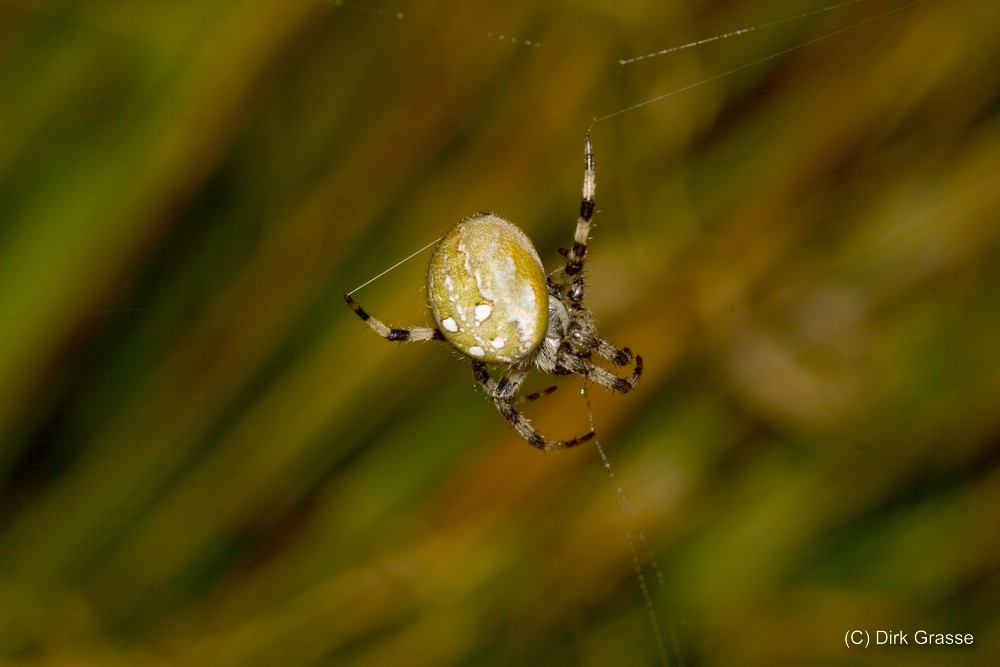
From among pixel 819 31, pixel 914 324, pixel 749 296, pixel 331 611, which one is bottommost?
pixel 331 611

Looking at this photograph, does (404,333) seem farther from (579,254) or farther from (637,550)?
(637,550)

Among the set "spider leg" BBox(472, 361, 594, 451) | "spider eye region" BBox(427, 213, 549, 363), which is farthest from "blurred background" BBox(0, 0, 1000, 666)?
"spider eye region" BBox(427, 213, 549, 363)

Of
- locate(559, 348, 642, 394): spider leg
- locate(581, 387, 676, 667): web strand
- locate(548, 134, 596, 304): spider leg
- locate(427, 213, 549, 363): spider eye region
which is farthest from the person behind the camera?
locate(581, 387, 676, 667): web strand

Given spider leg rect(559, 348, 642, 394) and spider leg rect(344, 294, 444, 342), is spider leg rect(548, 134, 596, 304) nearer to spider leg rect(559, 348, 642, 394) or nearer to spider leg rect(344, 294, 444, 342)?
spider leg rect(559, 348, 642, 394)

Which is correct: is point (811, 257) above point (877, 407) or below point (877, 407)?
above

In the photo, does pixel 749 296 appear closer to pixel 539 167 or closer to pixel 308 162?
pixel 539 167

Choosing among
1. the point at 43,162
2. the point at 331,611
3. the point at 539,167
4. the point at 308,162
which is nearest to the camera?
the point at 43,162

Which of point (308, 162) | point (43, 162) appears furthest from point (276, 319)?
point (43, 162)
